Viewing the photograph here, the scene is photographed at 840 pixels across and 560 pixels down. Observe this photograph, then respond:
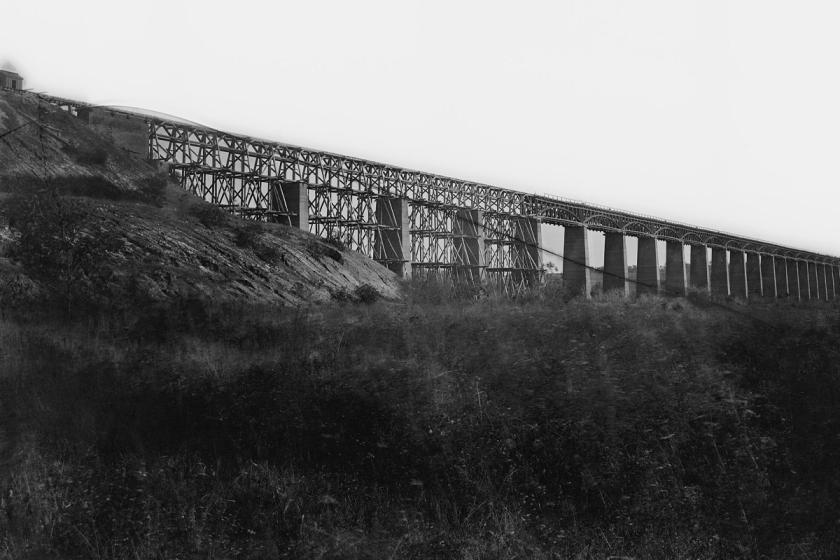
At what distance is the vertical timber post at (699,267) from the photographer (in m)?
83.6

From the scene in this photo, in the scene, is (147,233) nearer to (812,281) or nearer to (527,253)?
(527,253)

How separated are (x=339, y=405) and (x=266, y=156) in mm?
35713

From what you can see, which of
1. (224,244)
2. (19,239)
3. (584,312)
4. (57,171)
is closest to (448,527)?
(584,312)

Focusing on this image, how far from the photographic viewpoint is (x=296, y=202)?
4597 cm

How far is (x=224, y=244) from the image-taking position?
28688mm

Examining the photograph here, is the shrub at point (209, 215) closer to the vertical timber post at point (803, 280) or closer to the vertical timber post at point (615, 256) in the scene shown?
the vertical timber post at point (615, 256)

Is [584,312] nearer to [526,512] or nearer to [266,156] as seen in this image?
[526,512]

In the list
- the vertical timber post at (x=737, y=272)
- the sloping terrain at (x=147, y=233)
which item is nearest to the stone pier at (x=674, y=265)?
the vertical timber post at (x=737, y=272)

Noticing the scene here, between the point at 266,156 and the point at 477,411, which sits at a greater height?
the point at 266,156

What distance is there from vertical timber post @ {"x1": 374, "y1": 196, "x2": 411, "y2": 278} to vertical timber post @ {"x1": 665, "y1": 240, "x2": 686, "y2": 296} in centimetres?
3709

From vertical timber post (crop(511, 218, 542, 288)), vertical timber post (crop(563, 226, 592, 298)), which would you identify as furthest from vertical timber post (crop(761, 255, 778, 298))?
vertical timber post (crop(511, 218, 542, 288))

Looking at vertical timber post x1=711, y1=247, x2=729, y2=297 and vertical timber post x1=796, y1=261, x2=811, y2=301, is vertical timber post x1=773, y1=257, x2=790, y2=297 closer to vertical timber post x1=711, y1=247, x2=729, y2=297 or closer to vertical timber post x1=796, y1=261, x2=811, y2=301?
vertical timber post x1=796, y1=261, x2=811, y2=301

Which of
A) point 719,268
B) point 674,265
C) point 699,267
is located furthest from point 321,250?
point 719,268

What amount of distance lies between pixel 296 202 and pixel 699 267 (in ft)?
186
